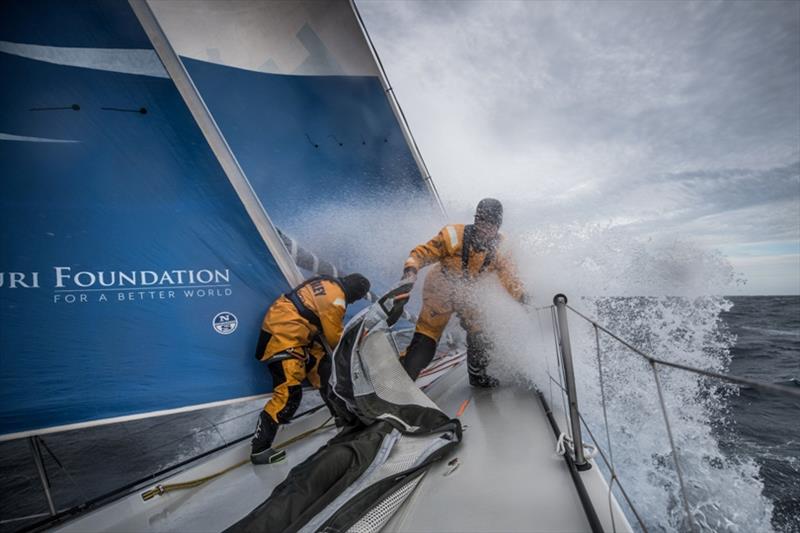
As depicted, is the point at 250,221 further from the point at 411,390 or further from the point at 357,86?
the point at 357,86

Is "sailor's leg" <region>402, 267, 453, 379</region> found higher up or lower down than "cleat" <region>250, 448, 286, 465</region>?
higher up

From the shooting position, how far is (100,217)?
2.16 m

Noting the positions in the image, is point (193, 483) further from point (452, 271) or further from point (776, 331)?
point (776, 331)

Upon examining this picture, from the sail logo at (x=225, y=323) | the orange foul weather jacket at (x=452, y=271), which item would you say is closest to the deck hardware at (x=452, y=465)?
the orange foul weather jacket at (x=452, y=271)

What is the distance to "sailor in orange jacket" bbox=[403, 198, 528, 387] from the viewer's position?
2.87 metres

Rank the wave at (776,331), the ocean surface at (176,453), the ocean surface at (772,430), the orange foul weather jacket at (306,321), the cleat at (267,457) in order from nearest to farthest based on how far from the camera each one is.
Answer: the cleat at (267,457), the orange foul weather jacket at (306,321), the ocean surface at (176,453), the ocean surface at (772,430), the wave at (776,331)

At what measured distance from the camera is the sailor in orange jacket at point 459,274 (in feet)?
9.43

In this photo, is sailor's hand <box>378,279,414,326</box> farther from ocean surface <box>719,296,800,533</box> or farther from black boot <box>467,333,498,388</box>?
ocean surface <box>719,296,800,533</box>

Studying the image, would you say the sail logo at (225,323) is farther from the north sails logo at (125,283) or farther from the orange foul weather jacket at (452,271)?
the orange foul weather jacket at (452,271)

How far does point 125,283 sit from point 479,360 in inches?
91.2

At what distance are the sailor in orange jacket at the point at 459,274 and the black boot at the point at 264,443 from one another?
97 cm

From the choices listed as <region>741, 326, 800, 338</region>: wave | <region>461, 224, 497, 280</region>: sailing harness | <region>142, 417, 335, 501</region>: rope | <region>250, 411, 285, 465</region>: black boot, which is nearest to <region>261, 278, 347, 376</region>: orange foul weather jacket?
<region>250, 411, 285, 465</region>: black boot

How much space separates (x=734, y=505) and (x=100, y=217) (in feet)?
15.1

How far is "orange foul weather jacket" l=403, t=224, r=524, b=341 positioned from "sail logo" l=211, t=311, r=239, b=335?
3.99 ft
